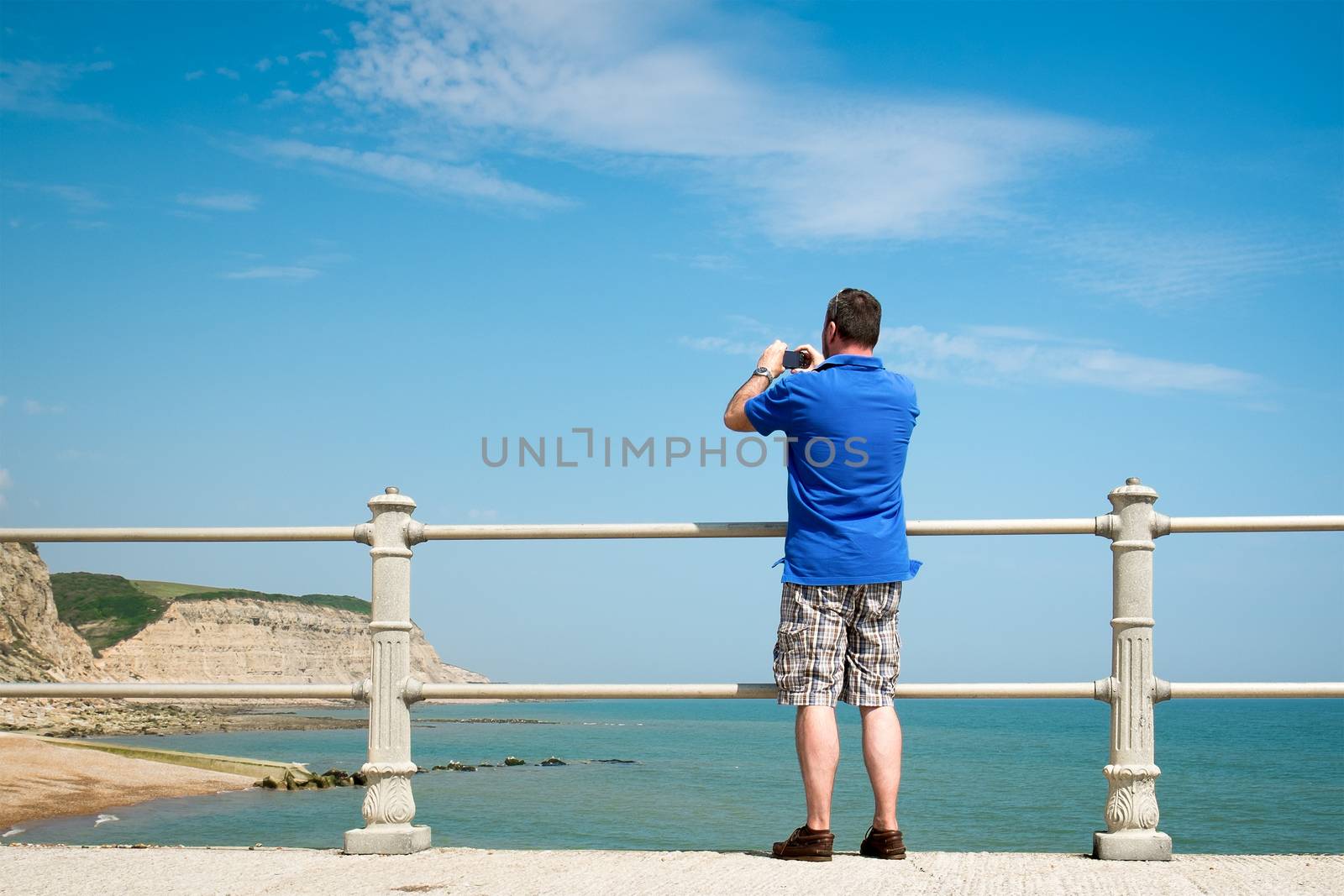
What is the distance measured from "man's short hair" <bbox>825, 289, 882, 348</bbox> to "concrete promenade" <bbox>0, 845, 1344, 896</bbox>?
157 cm

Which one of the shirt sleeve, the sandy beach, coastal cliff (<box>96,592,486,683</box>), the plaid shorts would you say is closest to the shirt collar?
the shirt sleeve

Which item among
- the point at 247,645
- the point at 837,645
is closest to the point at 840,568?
the point at 837,645

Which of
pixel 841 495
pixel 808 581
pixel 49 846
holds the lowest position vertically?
pixel 49 846

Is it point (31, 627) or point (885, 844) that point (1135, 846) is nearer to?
point (885, 844)

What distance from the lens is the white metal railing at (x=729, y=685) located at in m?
3.63

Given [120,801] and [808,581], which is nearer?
[808,581]

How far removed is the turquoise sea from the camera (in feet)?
80.4

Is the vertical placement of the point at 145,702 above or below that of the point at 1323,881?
below

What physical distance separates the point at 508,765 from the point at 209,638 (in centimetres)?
5105

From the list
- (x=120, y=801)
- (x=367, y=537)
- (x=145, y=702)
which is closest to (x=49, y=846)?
(x=367, y=537)

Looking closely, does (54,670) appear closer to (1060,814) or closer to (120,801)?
(120,801)

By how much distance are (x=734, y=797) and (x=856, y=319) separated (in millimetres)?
34279

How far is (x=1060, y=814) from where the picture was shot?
32875mm

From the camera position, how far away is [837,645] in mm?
3461
